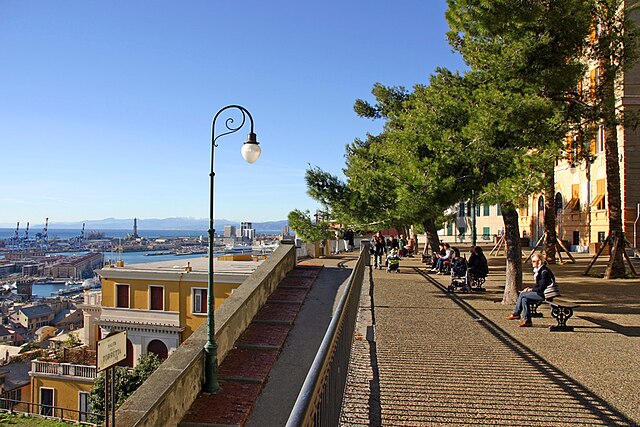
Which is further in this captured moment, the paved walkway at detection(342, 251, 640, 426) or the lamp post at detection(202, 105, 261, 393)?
the lamp post at detection(202, 105, 261, 393)

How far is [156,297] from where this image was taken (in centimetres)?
3547

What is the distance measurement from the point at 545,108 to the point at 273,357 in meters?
8.71

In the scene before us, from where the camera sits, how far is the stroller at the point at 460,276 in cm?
1642

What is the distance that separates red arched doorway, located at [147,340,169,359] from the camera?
3541 cm

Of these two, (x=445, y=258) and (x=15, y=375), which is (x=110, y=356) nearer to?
(x=445, y=258)

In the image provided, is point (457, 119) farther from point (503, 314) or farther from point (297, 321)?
point (297, 321)

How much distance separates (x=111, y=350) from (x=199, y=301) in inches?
1164

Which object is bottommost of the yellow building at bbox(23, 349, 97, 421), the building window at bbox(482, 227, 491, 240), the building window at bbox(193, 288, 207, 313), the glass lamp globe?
the yellow building at bbox(23, 349, 97, 421)

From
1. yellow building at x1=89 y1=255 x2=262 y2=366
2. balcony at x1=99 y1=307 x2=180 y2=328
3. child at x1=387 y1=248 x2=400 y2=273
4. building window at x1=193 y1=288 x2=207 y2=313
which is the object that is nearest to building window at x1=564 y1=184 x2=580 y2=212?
child at x1=387 y1=248 x2=400 y2=273

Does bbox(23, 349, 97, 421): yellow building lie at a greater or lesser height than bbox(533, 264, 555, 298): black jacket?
lesser

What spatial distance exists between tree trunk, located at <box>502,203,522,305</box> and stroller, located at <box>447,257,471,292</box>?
2.25 meters

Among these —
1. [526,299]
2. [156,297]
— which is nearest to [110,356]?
[526,299]

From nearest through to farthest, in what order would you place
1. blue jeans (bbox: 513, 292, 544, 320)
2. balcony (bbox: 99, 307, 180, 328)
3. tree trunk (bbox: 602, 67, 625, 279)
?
blue jeans (bbox: 513, 292, 544, 320), tree trunk (bbox: 602, 67, 625, 279), balcony (bbox: 99, 307, 180, 328)

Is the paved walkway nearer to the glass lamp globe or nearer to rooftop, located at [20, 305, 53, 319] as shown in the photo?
the glass lamp globe
